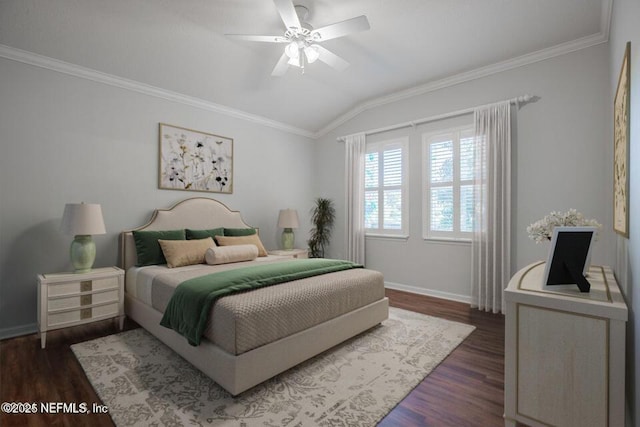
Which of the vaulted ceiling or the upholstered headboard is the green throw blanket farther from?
the vaulted ceiling

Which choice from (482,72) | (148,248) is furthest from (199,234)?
(482,72)

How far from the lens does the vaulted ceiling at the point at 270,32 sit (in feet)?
9.02

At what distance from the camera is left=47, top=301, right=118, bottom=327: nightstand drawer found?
8.79 ft

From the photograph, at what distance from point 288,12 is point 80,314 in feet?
10.8

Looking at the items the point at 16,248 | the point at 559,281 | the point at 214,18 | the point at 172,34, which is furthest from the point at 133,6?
the point at 559,281

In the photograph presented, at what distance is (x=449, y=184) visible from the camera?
163 inches

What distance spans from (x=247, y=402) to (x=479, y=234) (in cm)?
Answer: 322

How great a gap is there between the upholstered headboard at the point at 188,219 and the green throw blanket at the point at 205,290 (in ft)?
4.89

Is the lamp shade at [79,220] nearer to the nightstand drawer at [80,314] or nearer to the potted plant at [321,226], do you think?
the nightstand drawer at [80,314]

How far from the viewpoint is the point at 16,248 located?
293 centimetres

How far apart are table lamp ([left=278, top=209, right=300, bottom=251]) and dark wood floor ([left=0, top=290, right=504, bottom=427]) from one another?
263cm

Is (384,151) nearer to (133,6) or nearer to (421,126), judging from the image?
(421,126)

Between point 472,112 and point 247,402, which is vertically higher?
point 472,112

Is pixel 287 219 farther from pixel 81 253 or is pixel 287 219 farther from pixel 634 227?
pixel 634 227
